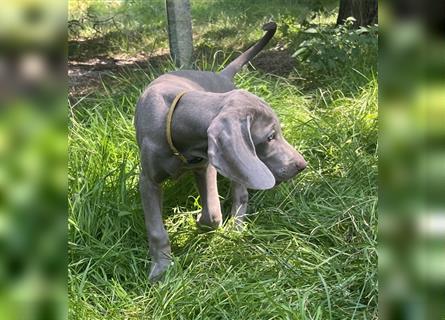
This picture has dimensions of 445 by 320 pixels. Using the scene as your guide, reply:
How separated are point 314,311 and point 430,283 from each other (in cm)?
167

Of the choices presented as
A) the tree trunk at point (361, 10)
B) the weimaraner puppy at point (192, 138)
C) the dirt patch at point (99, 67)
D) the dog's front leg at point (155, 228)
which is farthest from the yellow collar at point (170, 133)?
the tree trunk at point (361, 10)

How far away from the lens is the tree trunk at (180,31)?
15.3ft

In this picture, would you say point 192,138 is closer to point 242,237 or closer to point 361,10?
point 242,237

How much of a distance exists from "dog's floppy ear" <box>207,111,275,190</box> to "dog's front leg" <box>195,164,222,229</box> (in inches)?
19.4

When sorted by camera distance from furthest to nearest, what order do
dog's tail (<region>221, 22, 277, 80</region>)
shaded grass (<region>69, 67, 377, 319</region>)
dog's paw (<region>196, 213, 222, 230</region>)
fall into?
dog's tail (<region>221, 22, 277, 80</region>) < dog's paw (<region>196, 213, 222, 230</region>) < shaded grass (<region>69, 67, 377, 319</region>)

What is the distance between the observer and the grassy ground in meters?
2.29

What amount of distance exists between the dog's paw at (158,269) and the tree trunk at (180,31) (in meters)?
2.28

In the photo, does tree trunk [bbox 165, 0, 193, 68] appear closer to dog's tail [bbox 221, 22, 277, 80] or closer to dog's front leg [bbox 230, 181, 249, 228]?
dog's tail [bbox 221, 22, 277, 80]

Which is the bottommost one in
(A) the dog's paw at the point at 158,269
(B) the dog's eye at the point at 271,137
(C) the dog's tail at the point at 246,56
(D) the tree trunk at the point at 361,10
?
(A) the dog's paw at the point at 158,269

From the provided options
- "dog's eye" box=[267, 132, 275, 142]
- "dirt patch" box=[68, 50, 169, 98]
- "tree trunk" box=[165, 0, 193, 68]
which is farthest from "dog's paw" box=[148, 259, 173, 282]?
"dirt patch" box=[68, 50, 169, 98]

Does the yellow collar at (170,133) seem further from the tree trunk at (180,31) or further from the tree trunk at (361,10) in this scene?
the tree trunk at (361,10)

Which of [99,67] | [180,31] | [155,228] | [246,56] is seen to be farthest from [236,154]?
[99,67]

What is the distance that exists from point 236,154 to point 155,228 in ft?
2.13

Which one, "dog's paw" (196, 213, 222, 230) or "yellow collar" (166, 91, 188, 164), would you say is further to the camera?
"dog's paw" (196, 213, 222, 230)
